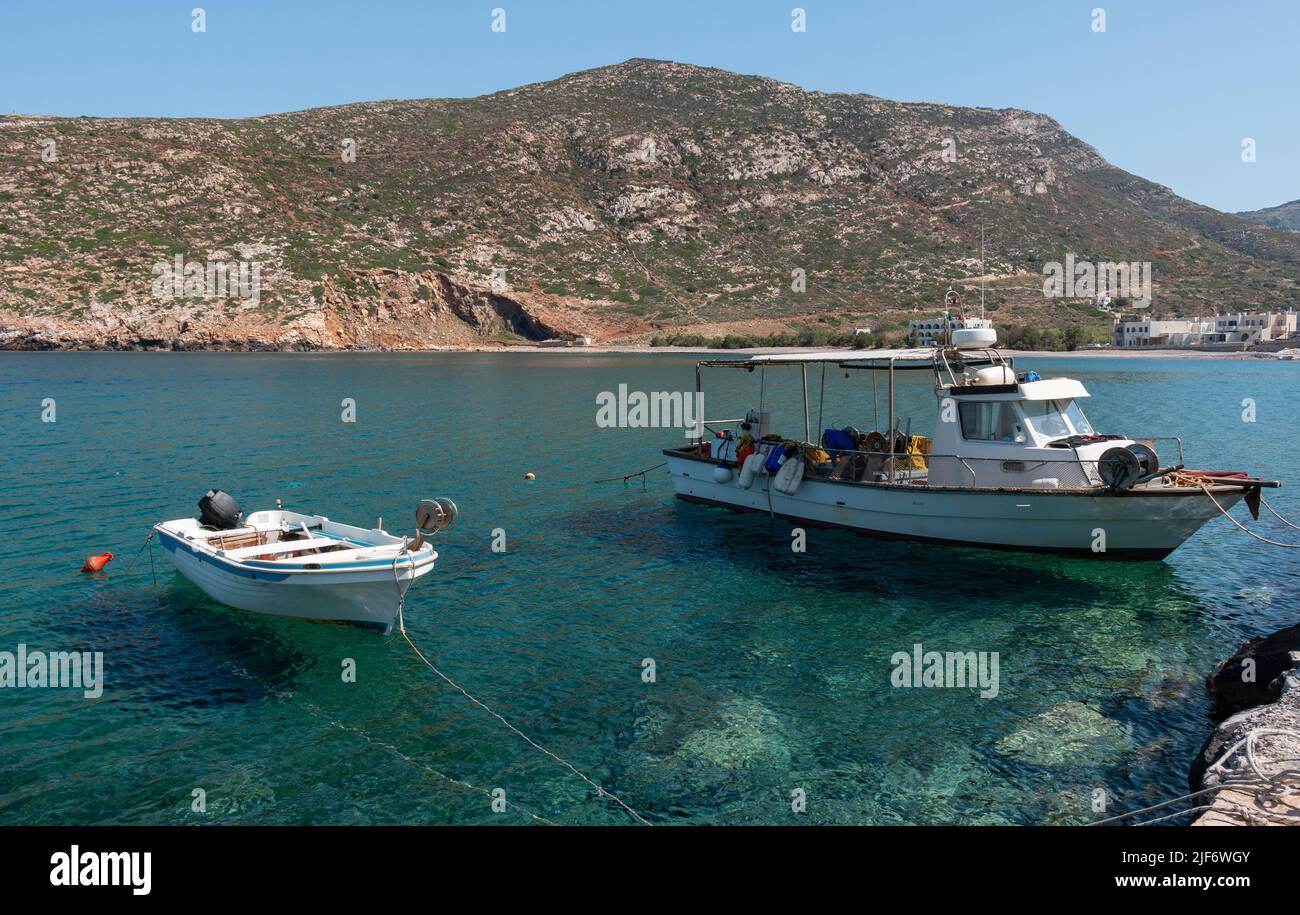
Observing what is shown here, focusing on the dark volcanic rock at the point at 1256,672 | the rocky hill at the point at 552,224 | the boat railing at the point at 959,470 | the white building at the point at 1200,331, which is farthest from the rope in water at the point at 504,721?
the white building at the point at 1200,331

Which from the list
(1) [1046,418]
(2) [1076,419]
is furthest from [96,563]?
(2) [1076,419]

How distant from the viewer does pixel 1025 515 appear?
17984mm

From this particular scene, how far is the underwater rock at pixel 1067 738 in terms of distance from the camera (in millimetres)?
10625

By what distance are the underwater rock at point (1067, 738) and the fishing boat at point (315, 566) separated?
899 centimetres

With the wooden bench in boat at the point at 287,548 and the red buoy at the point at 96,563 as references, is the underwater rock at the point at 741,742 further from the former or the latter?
the red buoy at the point at 96,563

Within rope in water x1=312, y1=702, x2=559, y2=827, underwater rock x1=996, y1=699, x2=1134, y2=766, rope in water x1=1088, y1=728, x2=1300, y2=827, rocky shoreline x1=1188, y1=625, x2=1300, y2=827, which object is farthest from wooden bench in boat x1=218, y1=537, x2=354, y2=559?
rocky shoreline x1=1188, y1=625, x2=1300, y2=827

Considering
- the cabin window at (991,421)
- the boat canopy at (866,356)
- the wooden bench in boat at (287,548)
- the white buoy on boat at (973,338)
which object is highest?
the white buoy on boat at (973,338)

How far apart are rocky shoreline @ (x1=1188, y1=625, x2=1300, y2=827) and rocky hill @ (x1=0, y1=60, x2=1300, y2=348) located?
95.8 metres

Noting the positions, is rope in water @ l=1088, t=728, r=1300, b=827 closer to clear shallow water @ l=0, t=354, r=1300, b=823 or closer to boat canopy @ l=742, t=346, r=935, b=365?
clear shallow water @ l=0, t=354, r=1300, b=823

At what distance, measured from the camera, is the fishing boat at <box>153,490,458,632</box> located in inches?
548

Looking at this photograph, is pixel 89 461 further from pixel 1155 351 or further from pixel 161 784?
pixel 1155 351
